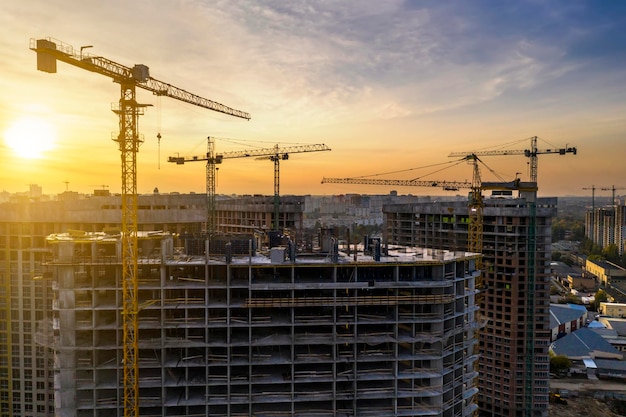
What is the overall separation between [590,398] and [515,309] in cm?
2950

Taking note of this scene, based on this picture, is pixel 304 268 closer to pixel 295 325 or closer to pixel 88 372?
pixel 295 325

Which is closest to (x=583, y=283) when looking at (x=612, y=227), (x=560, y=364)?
(x=560, y=364)

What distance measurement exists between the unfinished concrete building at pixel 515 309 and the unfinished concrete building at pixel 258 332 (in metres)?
28.2

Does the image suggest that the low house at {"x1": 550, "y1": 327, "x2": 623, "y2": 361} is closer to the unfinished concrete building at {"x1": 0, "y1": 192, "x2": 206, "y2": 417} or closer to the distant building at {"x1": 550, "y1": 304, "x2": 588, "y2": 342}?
the distant building at {"x1": 550, "y1": 304, "x2": 588, "y2": 342}

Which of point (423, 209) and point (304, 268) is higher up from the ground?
point (423, 209)

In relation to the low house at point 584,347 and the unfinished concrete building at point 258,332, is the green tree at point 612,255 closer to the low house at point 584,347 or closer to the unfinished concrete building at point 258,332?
the low house at point 584,347

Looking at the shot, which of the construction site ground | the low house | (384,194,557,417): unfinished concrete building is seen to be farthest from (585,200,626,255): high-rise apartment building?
(384,194,557,417): unfinished concrete building

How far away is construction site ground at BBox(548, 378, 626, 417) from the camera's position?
64.1 meters

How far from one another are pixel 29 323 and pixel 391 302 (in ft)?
157

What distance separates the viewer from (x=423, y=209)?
66.0m

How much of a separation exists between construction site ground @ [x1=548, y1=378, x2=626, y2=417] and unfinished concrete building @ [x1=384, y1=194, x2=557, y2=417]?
1207 cm

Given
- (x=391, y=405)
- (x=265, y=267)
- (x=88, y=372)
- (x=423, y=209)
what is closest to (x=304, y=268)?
(x=265, y=267)

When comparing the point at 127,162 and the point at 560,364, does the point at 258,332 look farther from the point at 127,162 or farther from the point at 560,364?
the point at 560,364

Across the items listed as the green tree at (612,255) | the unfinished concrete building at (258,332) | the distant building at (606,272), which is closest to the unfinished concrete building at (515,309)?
the unfinished concrete building at (258,332)
